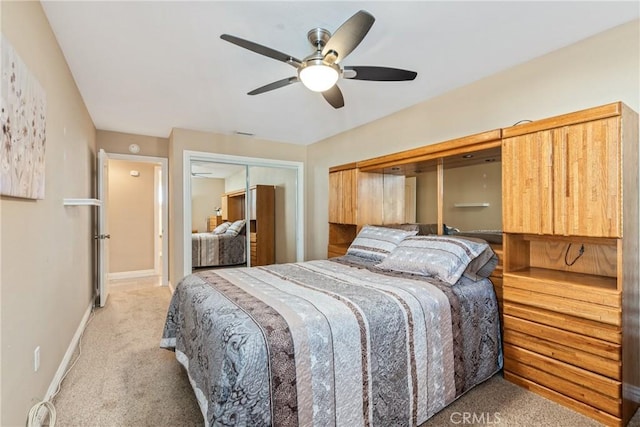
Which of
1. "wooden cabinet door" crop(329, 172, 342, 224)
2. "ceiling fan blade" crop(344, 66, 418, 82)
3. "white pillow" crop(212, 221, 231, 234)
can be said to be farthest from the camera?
"white pillow" crop(212, 221, 231, 234)

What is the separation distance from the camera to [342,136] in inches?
179

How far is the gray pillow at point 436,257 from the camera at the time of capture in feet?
7.22

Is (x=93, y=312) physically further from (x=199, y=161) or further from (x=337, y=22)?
(x=337, y=22)

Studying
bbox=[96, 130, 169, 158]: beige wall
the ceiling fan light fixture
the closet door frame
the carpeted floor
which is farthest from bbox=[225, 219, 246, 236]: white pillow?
the ceiling fan light fixture

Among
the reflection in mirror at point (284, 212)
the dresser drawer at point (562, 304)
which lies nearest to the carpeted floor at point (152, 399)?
the dresser drawer at point (562, 304)

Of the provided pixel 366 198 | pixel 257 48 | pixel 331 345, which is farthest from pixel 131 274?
pixel 331 345

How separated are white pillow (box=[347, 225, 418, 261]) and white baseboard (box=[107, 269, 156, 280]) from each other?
14.9 ft

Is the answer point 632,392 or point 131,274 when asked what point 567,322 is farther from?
point 131,274

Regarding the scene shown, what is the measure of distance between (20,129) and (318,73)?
158cm

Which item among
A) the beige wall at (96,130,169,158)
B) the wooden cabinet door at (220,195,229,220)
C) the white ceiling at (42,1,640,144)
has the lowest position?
the wooden cabinet door at (220,195,229,220)

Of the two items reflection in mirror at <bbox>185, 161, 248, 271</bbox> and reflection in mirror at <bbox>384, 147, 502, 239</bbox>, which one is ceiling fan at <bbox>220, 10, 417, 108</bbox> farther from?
reflection in mirror at <bbox>185, 161, 248, 271</bbox>

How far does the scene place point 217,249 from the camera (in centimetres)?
480

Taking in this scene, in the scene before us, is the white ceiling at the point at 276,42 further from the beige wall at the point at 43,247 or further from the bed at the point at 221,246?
the bed at the point at 221,246

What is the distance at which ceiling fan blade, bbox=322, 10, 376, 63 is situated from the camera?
1.51 metres
